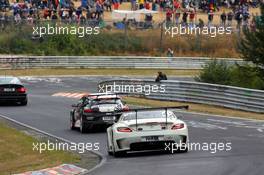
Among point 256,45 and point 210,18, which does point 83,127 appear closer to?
point 256,45

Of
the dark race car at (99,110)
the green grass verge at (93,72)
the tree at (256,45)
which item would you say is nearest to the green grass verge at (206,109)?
the tree at (256,45)

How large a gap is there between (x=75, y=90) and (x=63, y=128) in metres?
18.6

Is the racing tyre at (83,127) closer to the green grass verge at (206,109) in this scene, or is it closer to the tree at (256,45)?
the green grass verge at (206,109)

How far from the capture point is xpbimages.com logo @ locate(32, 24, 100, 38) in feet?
202

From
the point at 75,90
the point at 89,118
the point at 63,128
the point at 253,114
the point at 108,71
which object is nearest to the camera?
the point at 89,118

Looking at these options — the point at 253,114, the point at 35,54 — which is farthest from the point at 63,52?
the point at 253,114

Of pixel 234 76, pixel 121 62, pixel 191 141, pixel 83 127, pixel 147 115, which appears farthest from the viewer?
pixel 121 62

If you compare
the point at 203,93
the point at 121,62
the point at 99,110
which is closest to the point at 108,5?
the point at 121,62

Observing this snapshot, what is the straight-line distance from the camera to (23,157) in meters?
19.4

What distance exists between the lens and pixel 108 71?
57.8 m

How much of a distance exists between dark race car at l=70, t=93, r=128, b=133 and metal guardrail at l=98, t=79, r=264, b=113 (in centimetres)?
860

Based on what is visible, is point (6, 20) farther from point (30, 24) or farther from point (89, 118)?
point (89, 118)

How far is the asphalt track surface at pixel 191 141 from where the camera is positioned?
1535cm

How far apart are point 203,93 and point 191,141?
14.5 meters
